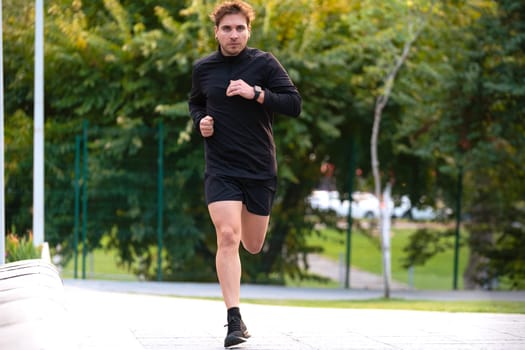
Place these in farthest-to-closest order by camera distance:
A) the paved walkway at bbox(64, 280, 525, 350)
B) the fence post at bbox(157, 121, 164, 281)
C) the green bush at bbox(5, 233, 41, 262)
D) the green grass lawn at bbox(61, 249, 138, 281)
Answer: the green grass lawn at bbox(61, 249, 138, 281), the fence post at bbox(157, 121, 164, 281), the green bush at bbox(5, 233, 41, 262), the paved walkway at bbox(64, 280, 525, 350)

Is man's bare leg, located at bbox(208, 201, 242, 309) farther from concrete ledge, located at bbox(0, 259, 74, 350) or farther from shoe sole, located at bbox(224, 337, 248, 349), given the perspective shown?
concrete ledge, located at bbox(0, 259, 74, 350)

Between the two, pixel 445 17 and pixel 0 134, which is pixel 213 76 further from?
pixel 445 17

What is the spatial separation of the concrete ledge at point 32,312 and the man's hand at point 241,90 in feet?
4.89

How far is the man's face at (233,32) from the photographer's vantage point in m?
5.98

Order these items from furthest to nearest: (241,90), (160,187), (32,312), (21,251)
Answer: (160,187) → (21,251) → (241,90) → (32,312)

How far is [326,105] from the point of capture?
16453 mm

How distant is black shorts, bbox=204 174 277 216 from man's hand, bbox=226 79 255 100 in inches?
19.5

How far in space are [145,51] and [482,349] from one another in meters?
10.4

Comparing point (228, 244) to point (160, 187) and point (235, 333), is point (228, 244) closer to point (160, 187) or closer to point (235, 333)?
point (235, 333)

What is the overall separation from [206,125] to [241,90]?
30 centimetres

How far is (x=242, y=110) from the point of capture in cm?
598

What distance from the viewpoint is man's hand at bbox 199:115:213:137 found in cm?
591

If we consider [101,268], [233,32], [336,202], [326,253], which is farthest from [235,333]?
[326,253]

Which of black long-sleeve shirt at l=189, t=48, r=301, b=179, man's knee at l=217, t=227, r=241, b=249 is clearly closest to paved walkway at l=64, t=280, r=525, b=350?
man's knee at l=217, t=227, r=241, b=249
